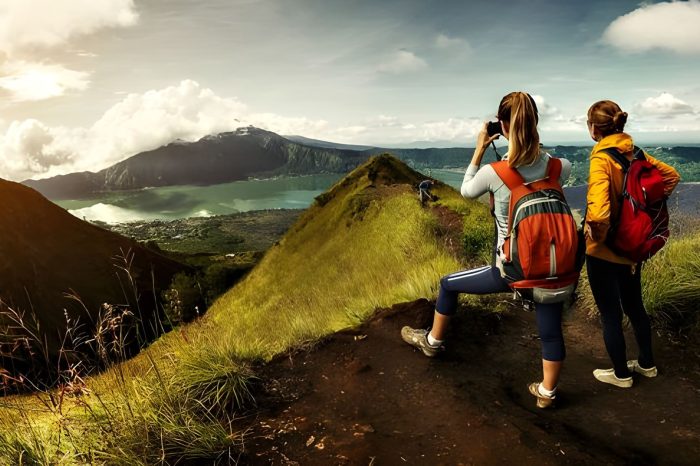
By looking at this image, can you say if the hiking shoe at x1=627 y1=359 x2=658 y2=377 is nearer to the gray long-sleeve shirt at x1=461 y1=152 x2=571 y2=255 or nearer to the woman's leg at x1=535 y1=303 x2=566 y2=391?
the woman's leg at x1=535 y1=303 x2=566 y2=391

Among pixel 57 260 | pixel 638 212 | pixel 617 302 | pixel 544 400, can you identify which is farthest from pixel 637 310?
pixel 57 260

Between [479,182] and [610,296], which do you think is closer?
[479,182]

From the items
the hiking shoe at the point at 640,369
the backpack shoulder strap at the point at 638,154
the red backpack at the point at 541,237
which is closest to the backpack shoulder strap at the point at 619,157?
the backpack shoulder strap at the point at 638,154

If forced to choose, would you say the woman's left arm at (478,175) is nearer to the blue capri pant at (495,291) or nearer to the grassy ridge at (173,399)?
the blue capri pant at (495,291)

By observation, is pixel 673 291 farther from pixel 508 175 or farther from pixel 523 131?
pixel 523 131

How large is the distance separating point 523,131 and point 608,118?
1164 mm

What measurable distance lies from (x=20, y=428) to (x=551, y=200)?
4920 millimetres

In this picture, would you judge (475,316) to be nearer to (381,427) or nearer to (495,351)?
(495,351)

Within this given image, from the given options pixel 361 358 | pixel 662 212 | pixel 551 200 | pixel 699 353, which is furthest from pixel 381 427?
pixel 699 353

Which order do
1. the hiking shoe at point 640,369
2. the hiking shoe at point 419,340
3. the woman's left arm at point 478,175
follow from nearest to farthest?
the woman's left arm at point 478,175
the hiking shoe at point 640,369
the hiking shoe at point 419,340

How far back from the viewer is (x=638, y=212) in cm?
396

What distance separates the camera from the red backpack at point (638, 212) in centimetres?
396

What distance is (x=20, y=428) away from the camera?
3834 mm

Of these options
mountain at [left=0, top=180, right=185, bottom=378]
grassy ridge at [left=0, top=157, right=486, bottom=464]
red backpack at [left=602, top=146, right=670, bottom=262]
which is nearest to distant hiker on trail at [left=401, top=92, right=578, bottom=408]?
red backpack at [left=602, top=146, right=670, bottom=262]
